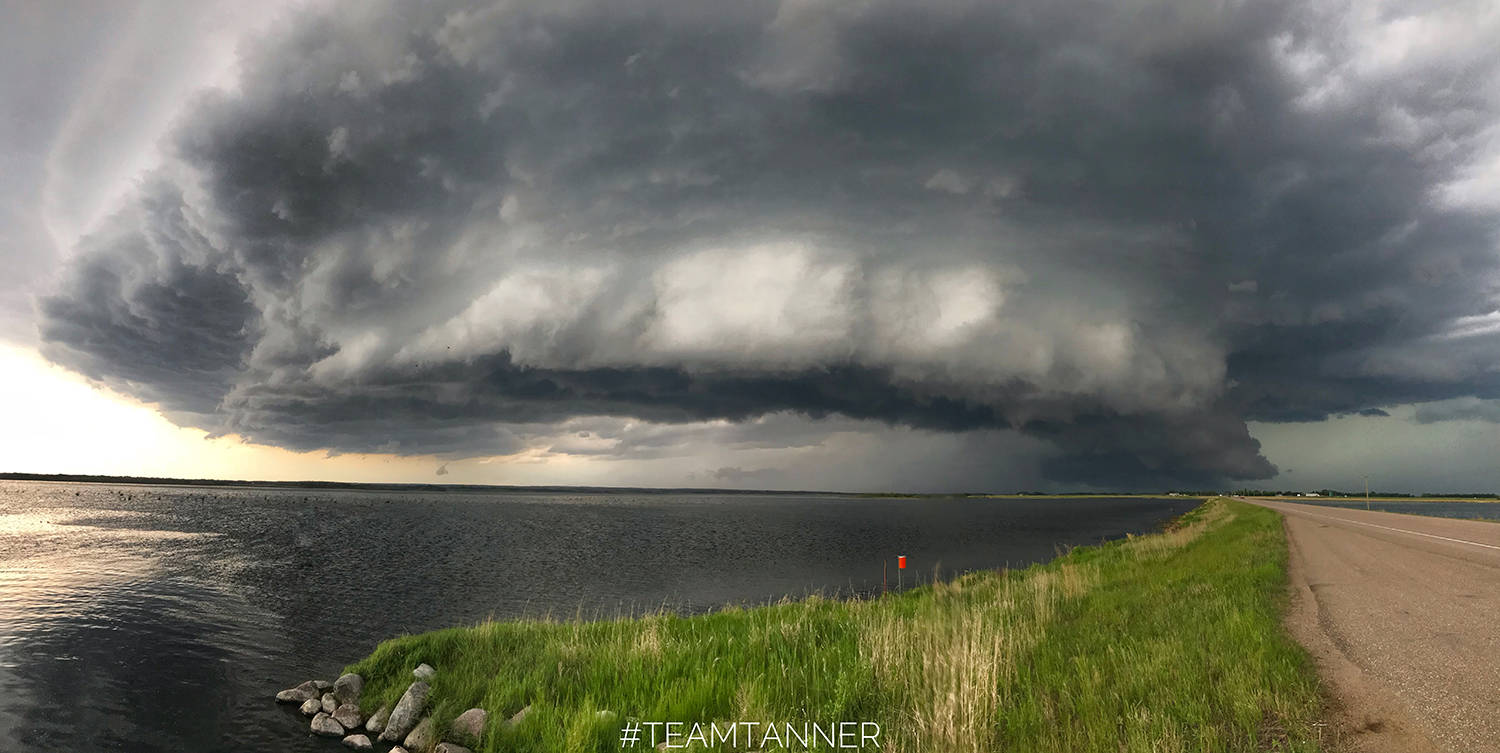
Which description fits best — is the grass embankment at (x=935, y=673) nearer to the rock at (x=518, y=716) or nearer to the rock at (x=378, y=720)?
the rock at (x=518, y=716)

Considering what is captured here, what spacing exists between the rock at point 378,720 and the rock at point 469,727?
8.80 feet

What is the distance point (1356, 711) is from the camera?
8484mm

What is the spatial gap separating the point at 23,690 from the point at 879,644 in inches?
903

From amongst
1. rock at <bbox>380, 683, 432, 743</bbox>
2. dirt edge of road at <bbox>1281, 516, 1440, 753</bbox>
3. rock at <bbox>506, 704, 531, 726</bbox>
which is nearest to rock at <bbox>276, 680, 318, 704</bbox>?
rock at <bbox>380, 683, 432, 743</bbox>

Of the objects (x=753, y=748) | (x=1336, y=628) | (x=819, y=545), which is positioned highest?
(x=1336, y=628)

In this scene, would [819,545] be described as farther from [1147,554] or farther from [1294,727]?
[1294,727]

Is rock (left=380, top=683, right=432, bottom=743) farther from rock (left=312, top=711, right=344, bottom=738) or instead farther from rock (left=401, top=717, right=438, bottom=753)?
rock (left=312, top=711, right=344, bottom=738)

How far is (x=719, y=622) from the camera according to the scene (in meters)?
19.8

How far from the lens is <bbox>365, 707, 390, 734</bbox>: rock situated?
15.2 metres

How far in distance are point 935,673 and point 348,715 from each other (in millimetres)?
13753

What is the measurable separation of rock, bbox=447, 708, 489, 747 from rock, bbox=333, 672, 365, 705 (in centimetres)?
463

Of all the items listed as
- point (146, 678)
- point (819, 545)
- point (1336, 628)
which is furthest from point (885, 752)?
point (819, 545)

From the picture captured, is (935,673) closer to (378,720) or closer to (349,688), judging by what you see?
(378,720)

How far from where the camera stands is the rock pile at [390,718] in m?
13.4
